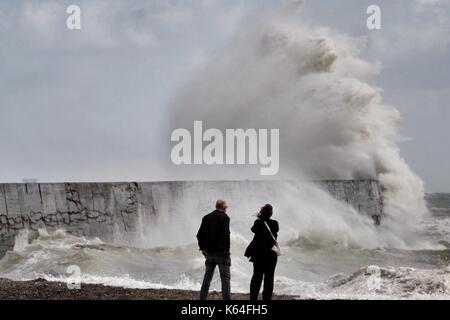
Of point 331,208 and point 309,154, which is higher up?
point 309,154

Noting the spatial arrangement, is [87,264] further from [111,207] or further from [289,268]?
[289,268]

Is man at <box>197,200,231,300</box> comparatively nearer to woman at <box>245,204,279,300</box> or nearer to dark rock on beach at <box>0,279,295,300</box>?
woman at <box>245,204,279,300</box>

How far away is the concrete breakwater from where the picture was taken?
553 inches

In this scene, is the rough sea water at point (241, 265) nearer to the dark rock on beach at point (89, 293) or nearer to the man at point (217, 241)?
the dark rock on beach at point (89, 293)

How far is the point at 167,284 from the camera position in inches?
458

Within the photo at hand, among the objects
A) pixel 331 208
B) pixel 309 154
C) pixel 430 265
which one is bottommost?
pixel 430 265

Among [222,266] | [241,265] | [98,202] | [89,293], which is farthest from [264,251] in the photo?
[98,202]

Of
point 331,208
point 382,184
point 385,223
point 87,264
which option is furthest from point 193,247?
point 382,184

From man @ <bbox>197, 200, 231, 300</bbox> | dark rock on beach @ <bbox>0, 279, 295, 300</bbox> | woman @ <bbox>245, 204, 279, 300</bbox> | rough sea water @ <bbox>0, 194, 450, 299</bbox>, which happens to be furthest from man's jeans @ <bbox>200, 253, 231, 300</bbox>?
rough sea water @ <bbox>0, 194, 450, 299</bbox>

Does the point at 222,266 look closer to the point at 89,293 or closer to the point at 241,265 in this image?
the point at 89,293

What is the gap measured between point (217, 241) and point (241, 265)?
6.24 m

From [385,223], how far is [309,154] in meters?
3.59

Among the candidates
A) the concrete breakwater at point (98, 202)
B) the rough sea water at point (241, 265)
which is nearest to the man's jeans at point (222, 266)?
the rough sea water at point (241, 265)
